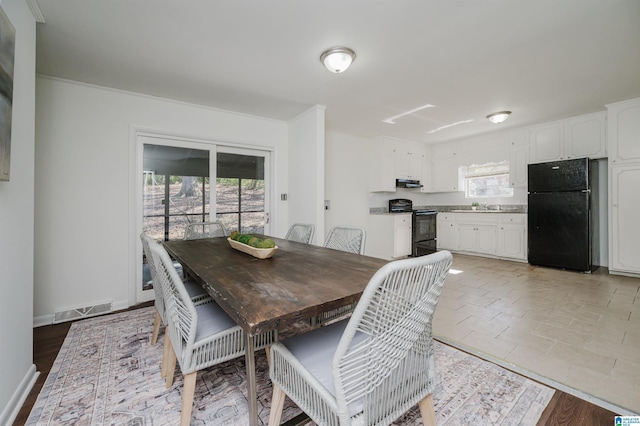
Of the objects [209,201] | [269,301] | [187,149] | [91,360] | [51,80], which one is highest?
[51,80]

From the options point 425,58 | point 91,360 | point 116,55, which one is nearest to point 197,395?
point 91,360

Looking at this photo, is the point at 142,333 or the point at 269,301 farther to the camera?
the point at 142,333

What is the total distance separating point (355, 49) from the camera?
2250mm

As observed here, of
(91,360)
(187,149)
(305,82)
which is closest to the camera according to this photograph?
(91,360)

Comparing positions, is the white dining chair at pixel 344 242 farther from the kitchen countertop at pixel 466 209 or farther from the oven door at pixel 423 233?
the oven door at pixel 423 233

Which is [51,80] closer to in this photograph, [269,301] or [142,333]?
[142,333]

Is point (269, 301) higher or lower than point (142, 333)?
higher

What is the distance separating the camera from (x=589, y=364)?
1.83 m

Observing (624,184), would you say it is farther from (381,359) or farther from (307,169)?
(381,359)

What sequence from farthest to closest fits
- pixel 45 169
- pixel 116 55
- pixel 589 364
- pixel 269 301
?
pixel 45 169 → pixel 116 55 → pixel 589 364 → pixel 269 301

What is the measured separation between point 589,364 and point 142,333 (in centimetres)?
340

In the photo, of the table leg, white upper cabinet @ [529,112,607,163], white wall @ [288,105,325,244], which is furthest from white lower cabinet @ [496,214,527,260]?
the table leg

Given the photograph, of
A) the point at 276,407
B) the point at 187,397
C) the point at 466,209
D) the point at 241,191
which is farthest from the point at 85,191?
the point at 466,209

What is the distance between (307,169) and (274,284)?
8.46 feet
